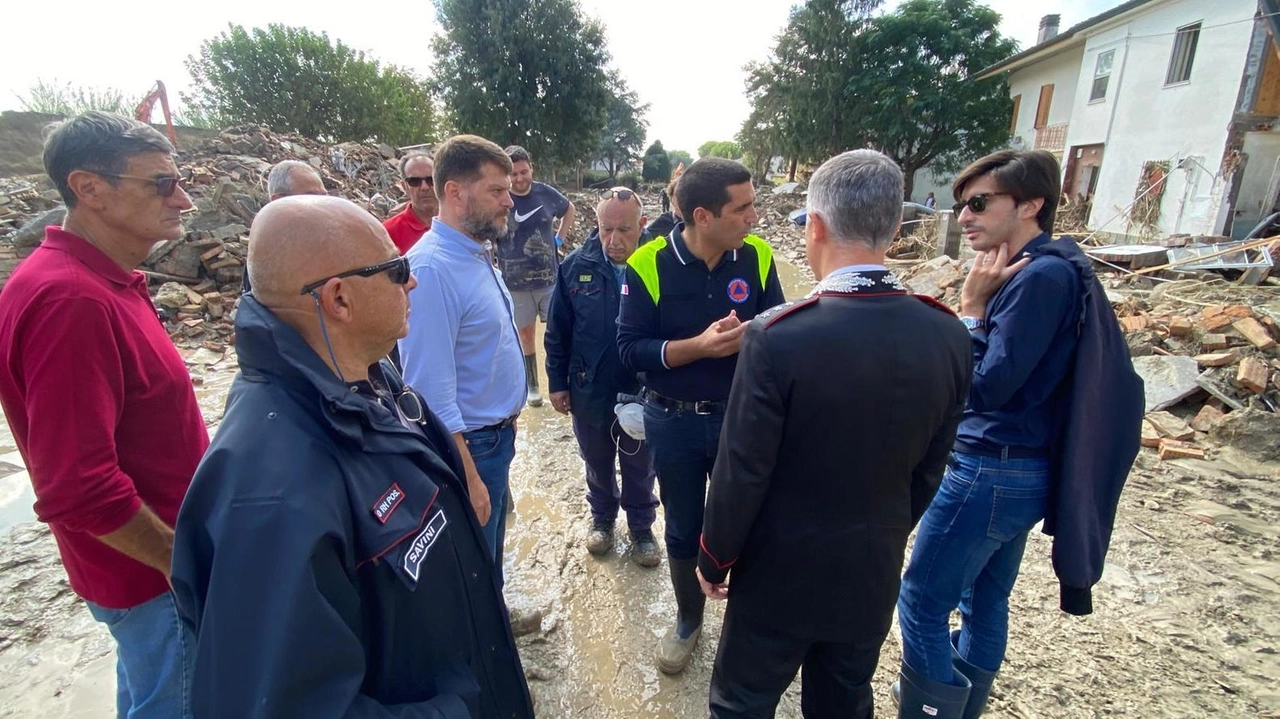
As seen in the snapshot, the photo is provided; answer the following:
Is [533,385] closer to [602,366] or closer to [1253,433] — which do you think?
[602,366]

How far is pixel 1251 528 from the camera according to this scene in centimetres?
384

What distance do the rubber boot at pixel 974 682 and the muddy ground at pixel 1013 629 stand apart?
33cm

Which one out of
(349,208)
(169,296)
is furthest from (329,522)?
(169,296)

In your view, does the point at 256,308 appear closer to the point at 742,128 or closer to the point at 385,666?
the point at 385,666

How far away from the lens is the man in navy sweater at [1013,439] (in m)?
1.81

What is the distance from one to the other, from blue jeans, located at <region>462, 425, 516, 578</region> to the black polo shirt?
0.67 m

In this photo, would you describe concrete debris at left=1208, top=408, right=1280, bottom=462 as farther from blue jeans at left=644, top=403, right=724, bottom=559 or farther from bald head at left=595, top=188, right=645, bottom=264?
bald head at left=595, top=188, right=645, bottom=264

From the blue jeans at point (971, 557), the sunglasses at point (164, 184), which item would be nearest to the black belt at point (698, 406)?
the blue jeans at point (971, 557)

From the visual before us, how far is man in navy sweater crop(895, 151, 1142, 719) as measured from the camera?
1.81 meters

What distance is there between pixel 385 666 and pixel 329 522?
13.9 inches

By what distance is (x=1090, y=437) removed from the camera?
1806 millimetres

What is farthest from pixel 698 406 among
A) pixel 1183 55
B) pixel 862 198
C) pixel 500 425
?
pixel 1183 55

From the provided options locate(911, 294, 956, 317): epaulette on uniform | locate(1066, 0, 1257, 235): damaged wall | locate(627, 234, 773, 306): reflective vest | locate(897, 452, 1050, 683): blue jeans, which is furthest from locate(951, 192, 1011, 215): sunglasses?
locate(1066, 0, 1257, 235): damaged wall

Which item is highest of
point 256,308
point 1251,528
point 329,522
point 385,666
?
point 256,308
